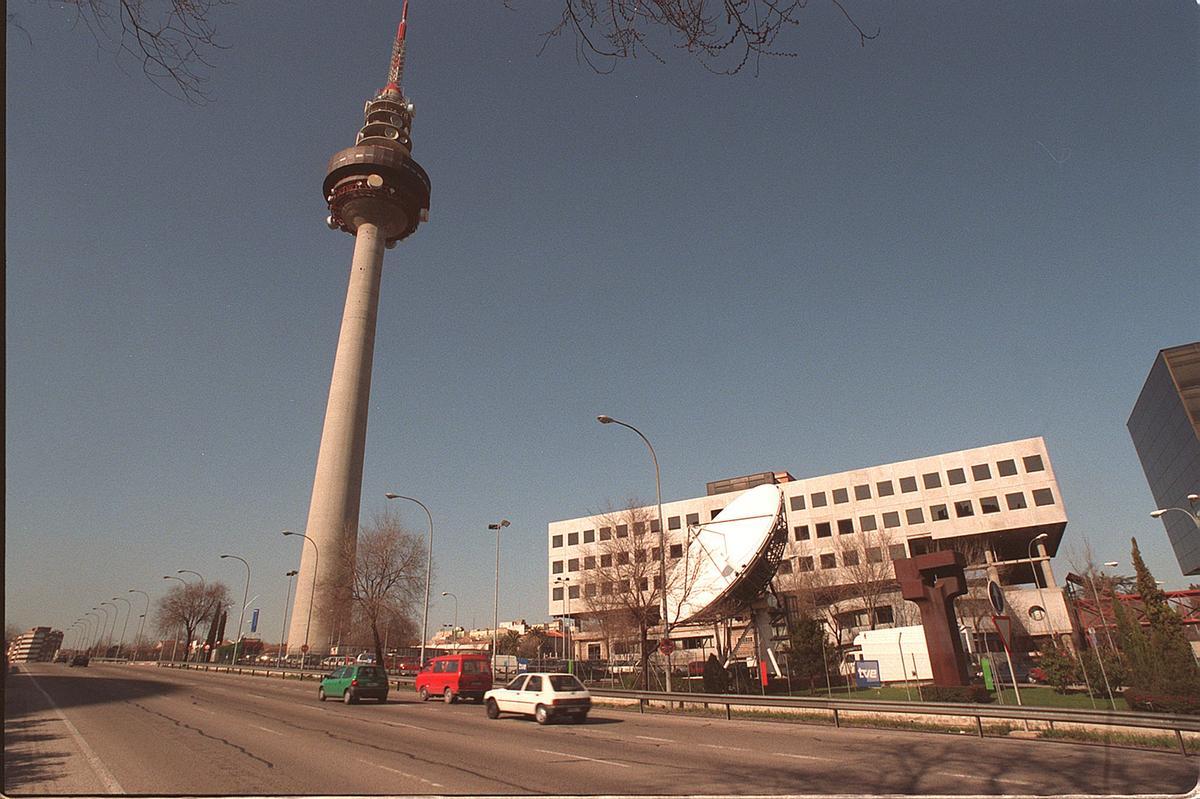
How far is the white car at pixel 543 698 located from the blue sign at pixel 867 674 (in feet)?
86.2

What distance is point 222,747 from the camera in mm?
12469

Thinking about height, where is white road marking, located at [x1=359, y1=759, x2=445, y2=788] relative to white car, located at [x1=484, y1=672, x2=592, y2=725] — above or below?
below

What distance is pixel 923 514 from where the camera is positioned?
65125mm

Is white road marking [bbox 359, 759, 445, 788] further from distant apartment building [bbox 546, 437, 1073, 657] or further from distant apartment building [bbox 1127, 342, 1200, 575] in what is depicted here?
distant apartment building [bbox 1127, 342, 1200, 575]

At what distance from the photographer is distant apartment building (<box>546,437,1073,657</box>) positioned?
5706cm

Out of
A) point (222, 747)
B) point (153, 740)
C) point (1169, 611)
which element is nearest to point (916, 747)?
point (222, 747)

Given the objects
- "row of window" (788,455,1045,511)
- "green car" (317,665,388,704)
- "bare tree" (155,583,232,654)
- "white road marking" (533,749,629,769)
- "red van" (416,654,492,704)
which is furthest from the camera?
"bare tree" (155,583,232,654)

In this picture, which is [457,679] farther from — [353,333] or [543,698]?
[353,333]

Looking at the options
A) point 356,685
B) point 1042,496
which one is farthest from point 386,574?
point 1042,496

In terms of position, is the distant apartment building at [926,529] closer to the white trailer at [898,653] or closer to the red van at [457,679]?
the white trailer at [898,653]

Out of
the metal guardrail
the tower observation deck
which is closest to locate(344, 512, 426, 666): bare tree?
the tower observation deck

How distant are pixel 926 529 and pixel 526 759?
63661mm

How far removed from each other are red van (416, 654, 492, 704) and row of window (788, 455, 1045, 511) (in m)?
53.2

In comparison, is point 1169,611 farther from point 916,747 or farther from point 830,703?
point 916,747
